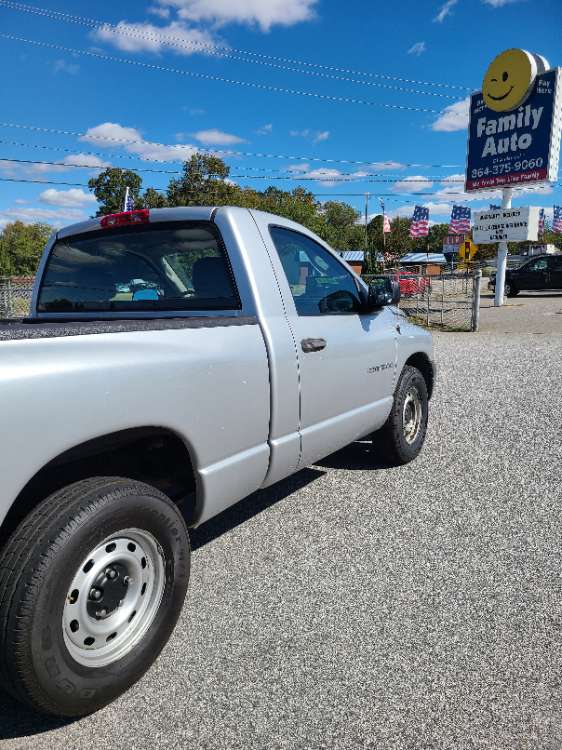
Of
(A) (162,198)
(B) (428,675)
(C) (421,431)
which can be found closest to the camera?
(B) (428,675)

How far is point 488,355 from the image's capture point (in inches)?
418

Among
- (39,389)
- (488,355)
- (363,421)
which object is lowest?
(488,355)

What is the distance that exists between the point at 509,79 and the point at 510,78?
0.14 ft

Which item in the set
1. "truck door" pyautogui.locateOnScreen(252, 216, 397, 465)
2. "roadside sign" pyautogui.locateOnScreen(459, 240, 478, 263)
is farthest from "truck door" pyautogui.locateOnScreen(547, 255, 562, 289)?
"truck door" pyautogui.locateOnScreen(252, 216, 397, 465)

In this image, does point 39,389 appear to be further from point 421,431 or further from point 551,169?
point 551,169

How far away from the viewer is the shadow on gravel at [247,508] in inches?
137

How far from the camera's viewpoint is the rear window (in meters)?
3.00

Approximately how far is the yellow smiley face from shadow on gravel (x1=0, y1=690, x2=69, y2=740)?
71.6 ft

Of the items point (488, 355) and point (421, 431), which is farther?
point (488, 355)

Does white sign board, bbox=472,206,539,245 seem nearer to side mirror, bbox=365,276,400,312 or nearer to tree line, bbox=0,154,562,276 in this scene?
tree line, bbox=0,154,562,276

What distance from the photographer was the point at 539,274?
2512 cm

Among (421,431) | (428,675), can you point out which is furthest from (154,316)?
(421,431)

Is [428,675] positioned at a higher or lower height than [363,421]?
lower

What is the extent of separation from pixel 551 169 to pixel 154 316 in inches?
771
